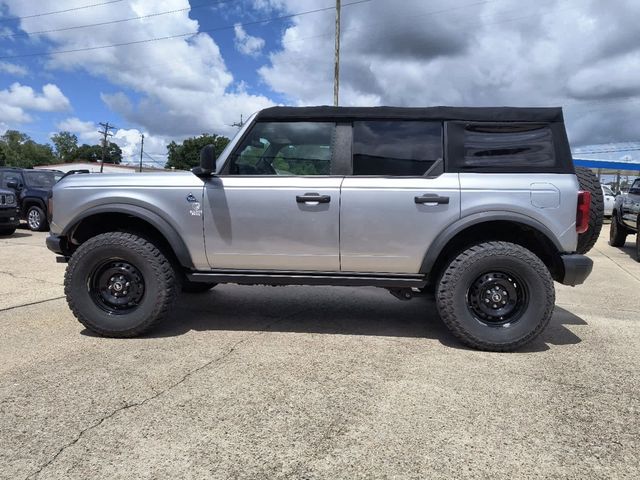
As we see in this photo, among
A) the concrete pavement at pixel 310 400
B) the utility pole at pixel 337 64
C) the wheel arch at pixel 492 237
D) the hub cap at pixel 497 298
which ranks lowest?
the concrete pavement at pixel 310 400

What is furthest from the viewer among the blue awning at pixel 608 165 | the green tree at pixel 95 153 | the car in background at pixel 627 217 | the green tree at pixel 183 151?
the green tree at pixel 95 153

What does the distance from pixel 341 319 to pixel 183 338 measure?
148cm

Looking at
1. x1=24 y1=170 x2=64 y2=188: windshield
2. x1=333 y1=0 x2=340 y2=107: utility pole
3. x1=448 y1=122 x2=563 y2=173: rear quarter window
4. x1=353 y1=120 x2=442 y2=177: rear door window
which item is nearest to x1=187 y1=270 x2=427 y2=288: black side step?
x1=353 y1=120 x2=442 y2=177: rear door window

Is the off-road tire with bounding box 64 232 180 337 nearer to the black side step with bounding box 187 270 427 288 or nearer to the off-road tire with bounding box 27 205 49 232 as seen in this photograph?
the black side step with bounding box 187 270 427 288

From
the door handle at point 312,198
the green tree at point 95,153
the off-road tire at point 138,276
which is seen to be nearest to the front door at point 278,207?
the door handle at point 312,198

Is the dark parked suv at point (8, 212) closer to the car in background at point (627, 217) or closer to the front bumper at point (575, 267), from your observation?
the front bumper at point (575, 267)

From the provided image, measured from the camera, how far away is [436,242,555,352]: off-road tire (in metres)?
3.58

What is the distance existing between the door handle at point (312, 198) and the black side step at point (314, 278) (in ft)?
1.93

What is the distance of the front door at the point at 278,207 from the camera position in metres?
3.73

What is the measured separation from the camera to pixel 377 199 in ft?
12.0

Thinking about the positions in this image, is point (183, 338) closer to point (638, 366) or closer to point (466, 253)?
point (466, 253)

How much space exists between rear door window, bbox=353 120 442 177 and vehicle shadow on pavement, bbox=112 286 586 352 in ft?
4.65

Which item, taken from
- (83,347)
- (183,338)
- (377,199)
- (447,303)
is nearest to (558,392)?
(447,303)

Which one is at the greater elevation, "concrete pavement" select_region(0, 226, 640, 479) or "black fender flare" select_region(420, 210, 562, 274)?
"black fender flare" select_region(420, 210, 562, 274)
